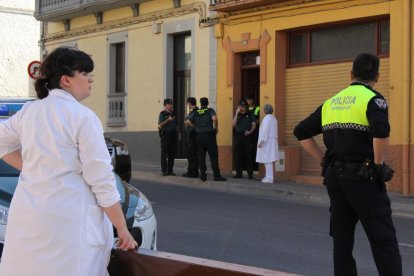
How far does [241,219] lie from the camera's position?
411 inches

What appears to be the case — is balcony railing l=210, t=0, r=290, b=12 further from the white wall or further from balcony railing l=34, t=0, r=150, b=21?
the white wall

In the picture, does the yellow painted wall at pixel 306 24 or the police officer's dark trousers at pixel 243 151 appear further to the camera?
the police officer's dark trousers at pixel 243 151

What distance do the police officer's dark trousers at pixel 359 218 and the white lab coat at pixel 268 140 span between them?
1031 cm

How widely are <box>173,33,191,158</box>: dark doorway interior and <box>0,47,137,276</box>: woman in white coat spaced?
638 inches

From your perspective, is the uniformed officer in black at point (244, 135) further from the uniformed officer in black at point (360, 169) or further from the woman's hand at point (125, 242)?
the woman's hand at point (125, 242)

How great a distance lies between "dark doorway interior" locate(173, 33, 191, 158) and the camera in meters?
19.5

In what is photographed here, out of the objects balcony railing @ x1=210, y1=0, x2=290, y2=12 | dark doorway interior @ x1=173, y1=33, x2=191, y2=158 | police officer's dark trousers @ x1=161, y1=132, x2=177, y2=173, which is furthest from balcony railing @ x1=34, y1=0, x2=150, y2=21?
police officer's dark trousers @ x1=161, y1=132, x2=177, y2=173

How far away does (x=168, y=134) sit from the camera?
53.4 feet

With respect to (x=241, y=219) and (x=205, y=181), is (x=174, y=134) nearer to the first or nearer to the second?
(x=205, y=181)

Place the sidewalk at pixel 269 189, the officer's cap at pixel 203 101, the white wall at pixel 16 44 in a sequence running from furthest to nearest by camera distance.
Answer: the white wall at pixel 16 44
the officer's cap at pixel 203 101
the sidewalk at pixel 269 189

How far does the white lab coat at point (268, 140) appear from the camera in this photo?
600 inches

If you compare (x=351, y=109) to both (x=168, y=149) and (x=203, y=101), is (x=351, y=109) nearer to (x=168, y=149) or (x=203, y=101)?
(x=203, y=101)

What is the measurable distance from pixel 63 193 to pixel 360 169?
7.70 feet

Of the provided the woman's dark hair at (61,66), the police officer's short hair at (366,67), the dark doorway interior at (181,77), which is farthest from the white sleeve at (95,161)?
the dark doorway interior at (181,77)
